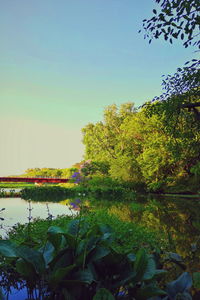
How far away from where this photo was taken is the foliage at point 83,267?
88.7 inches

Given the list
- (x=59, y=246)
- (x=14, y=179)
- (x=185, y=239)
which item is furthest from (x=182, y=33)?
(x=14, y=179)

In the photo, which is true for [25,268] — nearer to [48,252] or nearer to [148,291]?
[48,252]

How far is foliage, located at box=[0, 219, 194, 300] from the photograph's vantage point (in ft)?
7.39

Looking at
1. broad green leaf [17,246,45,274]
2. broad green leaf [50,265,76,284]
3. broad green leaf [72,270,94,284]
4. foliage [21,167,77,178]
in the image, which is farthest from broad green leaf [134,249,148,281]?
foliage [21,167,77,178]

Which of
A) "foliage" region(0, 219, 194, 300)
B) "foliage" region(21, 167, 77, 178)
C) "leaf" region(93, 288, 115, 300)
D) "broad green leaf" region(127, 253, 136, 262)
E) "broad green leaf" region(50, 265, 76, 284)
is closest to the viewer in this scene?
"leaf" region(93, 288, 115, 300)

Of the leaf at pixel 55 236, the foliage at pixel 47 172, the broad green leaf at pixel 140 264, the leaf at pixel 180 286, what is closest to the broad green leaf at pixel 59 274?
the leaf at pixel 55 236

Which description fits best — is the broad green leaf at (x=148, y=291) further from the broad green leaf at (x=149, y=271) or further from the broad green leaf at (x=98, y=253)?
the broad green leaf at (x=98, y=253)

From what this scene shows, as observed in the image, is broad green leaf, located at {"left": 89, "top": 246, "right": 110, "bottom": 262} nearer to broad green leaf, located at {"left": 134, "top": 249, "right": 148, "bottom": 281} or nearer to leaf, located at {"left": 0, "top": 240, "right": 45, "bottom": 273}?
broad green leaf, located at {"left": 134, "top": 249, "right": 148, "bottom": 281}

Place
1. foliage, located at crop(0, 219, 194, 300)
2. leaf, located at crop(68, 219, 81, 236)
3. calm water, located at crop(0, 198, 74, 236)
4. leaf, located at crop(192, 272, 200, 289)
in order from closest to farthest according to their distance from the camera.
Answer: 1. foliage, located at crop(0, 219, 194, 300)
2. leaf, located at crop(68, 219, 81, 236)
3. leaf, located at crop(192, 272, 200, 289)
4. calm water, located at crop(0, 198, 74, 236)

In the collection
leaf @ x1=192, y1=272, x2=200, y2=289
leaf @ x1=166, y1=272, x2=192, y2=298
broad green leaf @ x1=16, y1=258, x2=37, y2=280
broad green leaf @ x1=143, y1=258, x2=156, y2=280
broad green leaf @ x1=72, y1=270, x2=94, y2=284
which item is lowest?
leaf @ x1=192, y1=272, x2=200, y2=289

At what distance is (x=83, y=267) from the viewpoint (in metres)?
2.31

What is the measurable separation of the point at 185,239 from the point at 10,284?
4497mm

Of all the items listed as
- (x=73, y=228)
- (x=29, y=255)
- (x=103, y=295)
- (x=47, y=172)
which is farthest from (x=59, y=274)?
(x=47, y=172)

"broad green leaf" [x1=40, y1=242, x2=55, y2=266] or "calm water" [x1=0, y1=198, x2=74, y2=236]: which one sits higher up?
"broad green leaf" [x1=40, y1=242, x2=55, y2=266]
